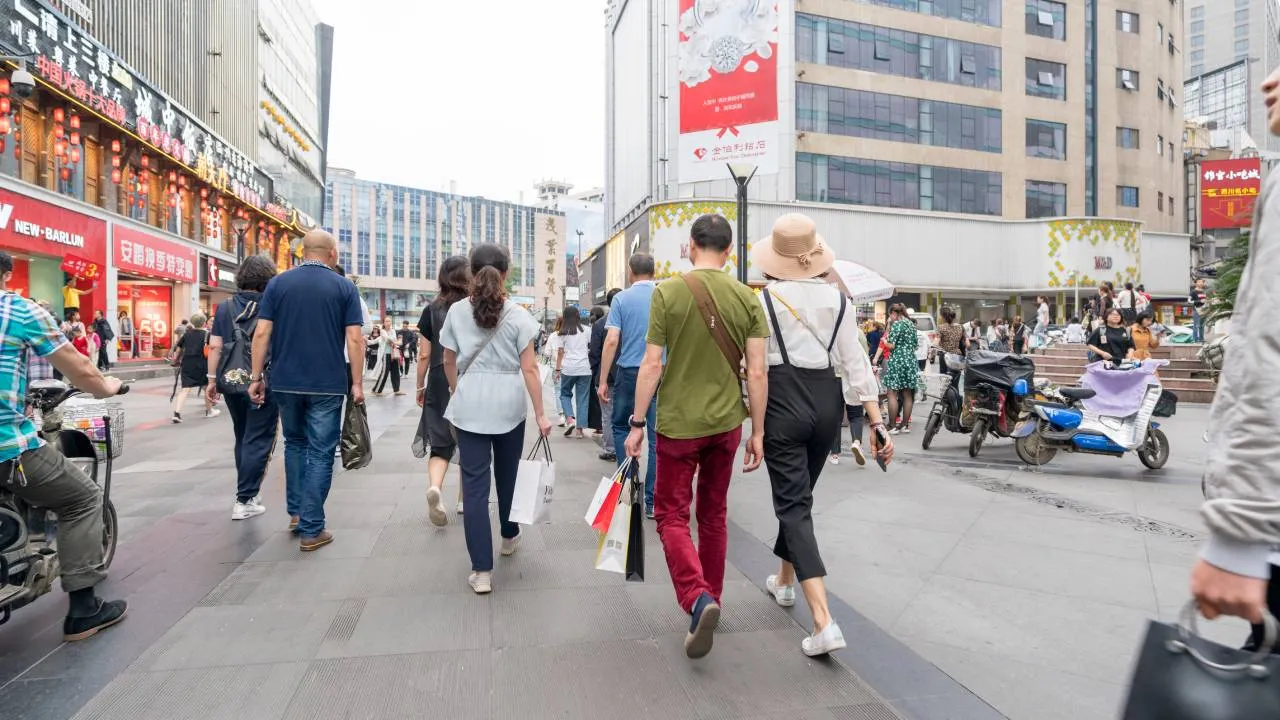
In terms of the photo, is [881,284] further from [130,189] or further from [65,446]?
[130,189]

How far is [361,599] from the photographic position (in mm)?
3701

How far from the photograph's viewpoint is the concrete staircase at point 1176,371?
43.9ft

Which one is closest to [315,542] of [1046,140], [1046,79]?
[1046,140]

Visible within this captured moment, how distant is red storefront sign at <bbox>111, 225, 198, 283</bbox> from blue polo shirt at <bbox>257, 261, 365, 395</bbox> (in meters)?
22.8

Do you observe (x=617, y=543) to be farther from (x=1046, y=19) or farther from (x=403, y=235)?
(x=403, y=235)

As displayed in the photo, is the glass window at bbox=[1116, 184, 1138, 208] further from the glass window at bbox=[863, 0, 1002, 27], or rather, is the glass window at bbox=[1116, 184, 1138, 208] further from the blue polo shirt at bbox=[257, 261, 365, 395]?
the blue polo shirt at bbox=[257, 261, 365, 395]

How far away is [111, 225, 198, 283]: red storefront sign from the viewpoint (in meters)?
23.0

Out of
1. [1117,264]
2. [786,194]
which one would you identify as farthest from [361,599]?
[1117,264]

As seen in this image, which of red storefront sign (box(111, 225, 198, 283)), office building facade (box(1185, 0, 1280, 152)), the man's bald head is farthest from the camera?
office building facade (box(1185, 0, 1280, 152))

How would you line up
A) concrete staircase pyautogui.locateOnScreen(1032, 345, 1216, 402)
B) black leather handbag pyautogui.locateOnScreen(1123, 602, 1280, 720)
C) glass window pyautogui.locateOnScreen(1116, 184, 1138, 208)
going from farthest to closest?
glass window pyautogui.locateOnScreen(1116, 184, 1138, 208) < concrete staircase pyautogui.locateOnScreen(1032, 345, 1216, 402) < black leather handbag pyautogui.locateOnScreen(1123, 602, 1280, 720)

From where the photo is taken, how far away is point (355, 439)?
194 inches

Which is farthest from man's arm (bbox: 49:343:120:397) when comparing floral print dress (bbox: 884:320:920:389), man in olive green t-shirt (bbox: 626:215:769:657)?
floral print dress (bbox: 884:320:920:389)

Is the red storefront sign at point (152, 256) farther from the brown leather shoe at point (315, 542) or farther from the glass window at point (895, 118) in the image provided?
the glass window at point (895, 118)

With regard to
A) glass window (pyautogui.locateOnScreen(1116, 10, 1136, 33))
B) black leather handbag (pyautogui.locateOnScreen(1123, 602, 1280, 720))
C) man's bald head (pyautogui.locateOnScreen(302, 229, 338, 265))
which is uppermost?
glass window (pyautogui.locateOnScreen(1116, 10, 1136, 33))
